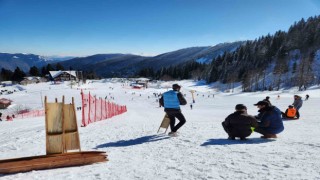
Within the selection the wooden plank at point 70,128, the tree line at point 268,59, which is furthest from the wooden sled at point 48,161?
the tree line at point 268,59

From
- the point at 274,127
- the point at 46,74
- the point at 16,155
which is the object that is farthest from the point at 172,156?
the point at 46,74

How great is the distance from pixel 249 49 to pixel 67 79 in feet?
313

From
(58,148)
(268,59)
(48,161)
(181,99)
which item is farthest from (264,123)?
(268,59)

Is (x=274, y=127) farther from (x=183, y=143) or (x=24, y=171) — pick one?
(x=24, y=171)

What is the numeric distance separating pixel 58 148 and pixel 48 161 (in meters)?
0.58

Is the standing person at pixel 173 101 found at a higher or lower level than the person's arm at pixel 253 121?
higher

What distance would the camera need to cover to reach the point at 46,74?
5965 inches

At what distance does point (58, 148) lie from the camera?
22.4 ft

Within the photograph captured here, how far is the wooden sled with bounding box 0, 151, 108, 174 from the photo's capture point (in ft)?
19.4

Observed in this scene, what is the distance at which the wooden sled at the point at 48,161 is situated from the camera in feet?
19.4

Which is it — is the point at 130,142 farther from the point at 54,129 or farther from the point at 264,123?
the point at 264,123

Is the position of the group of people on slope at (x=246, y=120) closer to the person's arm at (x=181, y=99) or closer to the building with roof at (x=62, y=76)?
the person's arm at (x=181, y=99)

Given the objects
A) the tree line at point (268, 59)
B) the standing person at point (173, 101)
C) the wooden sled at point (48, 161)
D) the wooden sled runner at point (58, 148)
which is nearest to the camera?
the wooden sled at point (48, 161)

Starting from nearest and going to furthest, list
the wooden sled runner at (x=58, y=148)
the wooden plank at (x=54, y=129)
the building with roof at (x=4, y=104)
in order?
the wooden sled runner at (x=58, y=148)
the wooden plank at (x=54, y=129)
the building with roof at (x=4, y=104)
